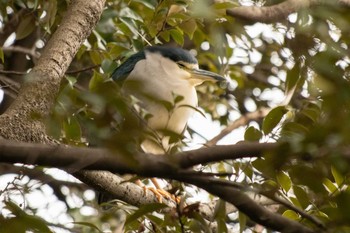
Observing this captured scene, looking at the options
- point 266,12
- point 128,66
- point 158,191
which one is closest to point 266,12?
point 266,12

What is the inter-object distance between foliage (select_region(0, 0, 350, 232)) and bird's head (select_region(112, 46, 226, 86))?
0.12 m

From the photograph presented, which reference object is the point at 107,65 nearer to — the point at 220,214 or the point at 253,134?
the point at 253,134

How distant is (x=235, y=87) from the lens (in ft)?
13.9

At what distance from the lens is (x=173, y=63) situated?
320 centimetres

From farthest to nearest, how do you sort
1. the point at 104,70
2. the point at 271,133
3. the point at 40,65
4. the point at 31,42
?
the point at 31,42 → the point at 104,70 → the point at 40,65 → the point at 271,133

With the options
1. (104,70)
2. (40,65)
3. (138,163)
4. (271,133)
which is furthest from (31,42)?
(138,163)

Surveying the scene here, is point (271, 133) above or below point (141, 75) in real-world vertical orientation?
above

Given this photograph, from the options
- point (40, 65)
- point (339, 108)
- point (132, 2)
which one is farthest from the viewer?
point (132, 2)

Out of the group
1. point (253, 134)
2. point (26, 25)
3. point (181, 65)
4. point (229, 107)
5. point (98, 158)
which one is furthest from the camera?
point (229, 107)

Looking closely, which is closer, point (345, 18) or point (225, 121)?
point (345, 18)

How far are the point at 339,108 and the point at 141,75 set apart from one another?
212 centimetres

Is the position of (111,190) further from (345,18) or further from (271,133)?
(345,18)

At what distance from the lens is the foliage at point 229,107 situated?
992 mm

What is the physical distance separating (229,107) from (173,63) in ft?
3.62
